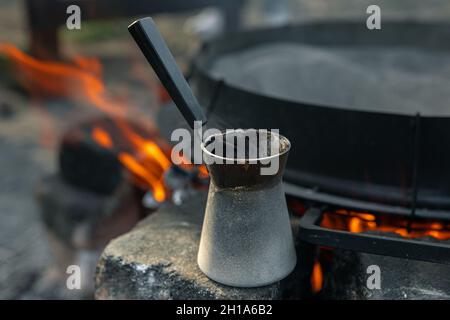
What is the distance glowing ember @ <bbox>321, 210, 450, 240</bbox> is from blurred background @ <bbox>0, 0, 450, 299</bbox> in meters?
0.71

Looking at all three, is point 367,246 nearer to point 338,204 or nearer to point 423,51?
point 338,204

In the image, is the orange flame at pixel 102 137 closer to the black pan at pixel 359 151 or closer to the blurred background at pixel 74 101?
the blurred background at pixel 74 101

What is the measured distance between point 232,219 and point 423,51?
7.64 ft

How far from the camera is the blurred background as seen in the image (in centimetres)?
345

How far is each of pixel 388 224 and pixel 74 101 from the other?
18.3 ft

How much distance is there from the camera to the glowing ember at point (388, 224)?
1.99m

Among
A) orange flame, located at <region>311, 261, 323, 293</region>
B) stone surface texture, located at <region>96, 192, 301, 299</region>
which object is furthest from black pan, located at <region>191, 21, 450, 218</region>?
stone surface texture, located at <region>96, 192, 301, 299</region>

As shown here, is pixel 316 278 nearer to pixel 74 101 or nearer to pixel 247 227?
pixel 247 227

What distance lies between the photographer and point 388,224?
2.06m

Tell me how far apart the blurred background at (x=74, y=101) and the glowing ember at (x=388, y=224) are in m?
0.71
